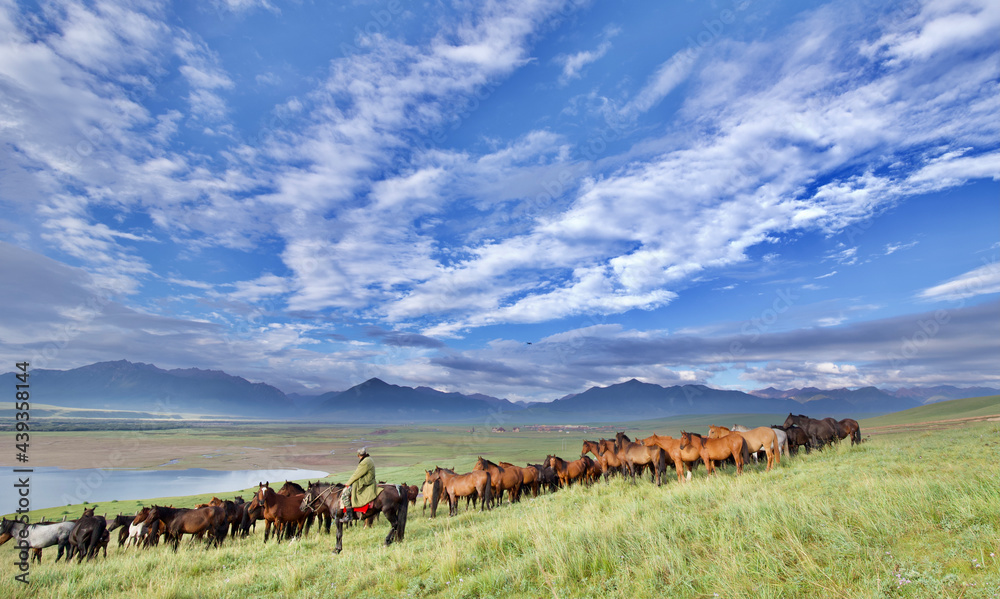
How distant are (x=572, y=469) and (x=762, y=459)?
30.3ft

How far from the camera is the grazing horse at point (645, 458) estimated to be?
17.9 m

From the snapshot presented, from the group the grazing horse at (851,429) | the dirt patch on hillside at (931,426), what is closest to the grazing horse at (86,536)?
the grazing horse at (851,429)

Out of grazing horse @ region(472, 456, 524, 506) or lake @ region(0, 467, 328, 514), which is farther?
lake @ region(0, 467, 328, 514)

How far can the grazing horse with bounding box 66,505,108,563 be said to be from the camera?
15180 mm

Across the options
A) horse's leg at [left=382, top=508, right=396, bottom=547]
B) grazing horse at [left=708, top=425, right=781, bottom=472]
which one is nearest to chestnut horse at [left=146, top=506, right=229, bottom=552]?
horse's leg at [left=382, top=508, right=396, bottom=547]

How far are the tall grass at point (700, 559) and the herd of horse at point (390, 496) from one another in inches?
152

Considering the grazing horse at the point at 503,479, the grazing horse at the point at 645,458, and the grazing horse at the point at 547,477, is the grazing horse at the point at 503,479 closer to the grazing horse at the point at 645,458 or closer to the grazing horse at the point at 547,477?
the grazing horse at the point at 547,477

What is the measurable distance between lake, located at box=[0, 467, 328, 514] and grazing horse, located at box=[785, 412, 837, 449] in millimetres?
51685

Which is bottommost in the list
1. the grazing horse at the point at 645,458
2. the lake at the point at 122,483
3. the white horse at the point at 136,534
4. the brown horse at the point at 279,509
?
the lake at the point at 122,483

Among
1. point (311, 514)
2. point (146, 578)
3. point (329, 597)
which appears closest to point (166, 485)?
point (311, 514)

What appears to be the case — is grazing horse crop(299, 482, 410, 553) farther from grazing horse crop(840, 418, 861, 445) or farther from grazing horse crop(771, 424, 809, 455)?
grazing horse crop(840, 418, 861, 445)

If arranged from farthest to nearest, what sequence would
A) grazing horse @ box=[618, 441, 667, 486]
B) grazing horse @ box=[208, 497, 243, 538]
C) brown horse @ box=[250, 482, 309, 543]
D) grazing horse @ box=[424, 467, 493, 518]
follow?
grazing horse @ box=[424, 467, 493, 518], grazing horse @ box=[618, 441, 667, 486], grazing horse @ box=[208, 497, 243, 538], brown horse @ box=[250, 482, 309, 543]

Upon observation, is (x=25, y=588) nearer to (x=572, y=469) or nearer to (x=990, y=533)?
(x=990, y=533)

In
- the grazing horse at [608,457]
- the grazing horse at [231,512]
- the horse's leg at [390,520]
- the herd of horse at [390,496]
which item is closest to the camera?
the horse's leg at [390,520]
